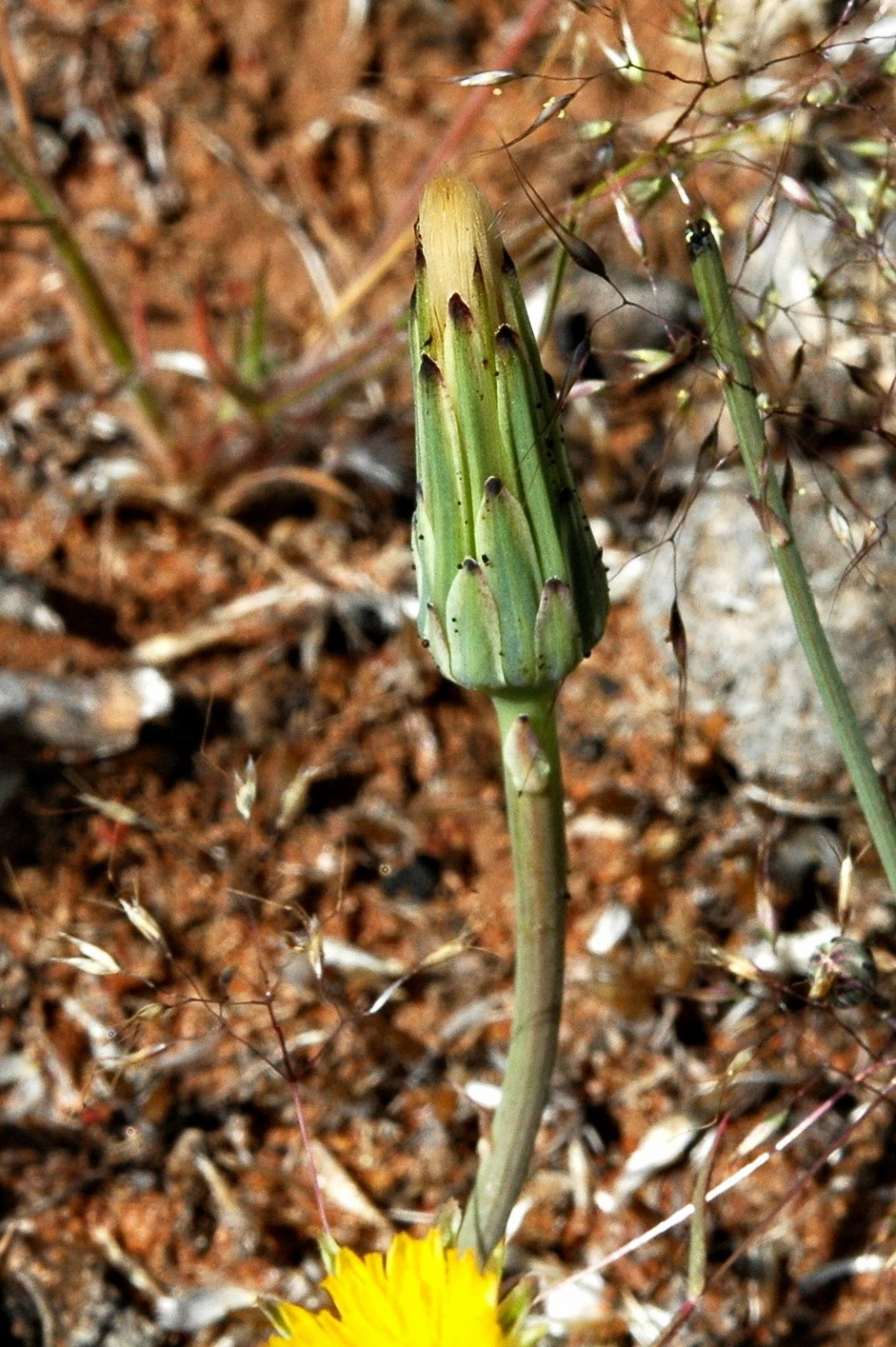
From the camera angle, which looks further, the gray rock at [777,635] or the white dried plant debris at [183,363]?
the white dried plant debris at [183,363]

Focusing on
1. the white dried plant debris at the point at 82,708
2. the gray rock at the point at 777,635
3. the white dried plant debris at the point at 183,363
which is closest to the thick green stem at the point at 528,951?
the gray rock at the point at 777,635

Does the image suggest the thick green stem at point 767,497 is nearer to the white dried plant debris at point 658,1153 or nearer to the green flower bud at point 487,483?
the green flower bud at point 487,483

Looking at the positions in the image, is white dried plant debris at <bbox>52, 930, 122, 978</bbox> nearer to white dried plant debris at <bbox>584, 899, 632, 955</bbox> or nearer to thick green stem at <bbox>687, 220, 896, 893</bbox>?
thick green stem at <bbox>687, 220, 896, 893</bbox>

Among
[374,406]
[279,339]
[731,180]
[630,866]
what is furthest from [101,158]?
[630,866]

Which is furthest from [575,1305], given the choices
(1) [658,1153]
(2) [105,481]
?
(2) [105,481]

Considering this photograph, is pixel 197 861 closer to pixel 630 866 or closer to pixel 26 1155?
pixel 26 1155

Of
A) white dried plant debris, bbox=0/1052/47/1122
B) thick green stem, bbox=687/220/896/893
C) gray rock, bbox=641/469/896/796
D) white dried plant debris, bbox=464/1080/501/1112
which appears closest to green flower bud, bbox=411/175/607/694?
thick green stem, bbox=687/220/896/893

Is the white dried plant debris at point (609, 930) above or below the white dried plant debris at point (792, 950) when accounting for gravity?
above

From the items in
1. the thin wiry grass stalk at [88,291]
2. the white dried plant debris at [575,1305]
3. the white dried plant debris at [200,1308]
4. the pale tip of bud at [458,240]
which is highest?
the thin wiry grass stalk at [88,291]

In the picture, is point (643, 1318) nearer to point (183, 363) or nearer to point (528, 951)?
point (528, 951)
